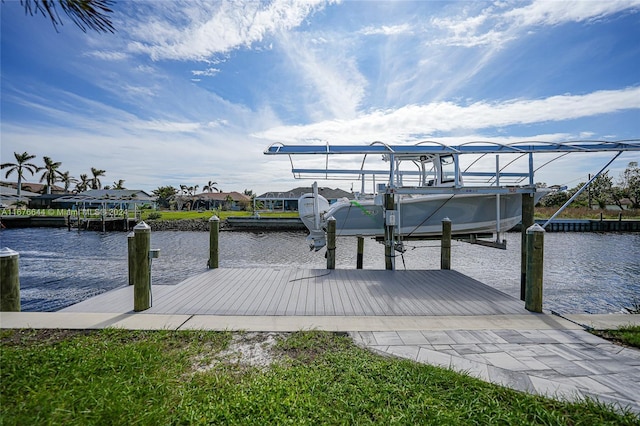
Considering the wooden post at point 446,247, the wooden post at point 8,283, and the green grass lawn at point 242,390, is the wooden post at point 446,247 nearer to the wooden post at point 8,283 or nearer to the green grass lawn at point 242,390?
the green grass lawn at point 242,390

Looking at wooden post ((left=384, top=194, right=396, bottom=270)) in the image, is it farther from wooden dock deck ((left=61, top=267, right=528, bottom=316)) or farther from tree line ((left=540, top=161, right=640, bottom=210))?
tree line ((left=540, top=161, right=640, bottom=210))

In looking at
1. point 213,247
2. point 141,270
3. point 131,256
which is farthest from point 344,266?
point 141,270

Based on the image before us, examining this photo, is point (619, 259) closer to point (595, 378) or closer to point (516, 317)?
point (516, 317)

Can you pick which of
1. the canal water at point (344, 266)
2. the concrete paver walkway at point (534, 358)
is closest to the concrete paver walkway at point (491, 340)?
the concrete paver walkway at point (534, 358)

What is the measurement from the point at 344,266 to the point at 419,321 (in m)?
9.93

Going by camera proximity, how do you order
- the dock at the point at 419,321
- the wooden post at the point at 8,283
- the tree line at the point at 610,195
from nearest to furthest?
the dock at the point at 419,321, the wooden post at the point at 8,283, the tree line at the point at 610,195

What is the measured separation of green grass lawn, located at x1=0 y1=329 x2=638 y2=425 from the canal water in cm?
604

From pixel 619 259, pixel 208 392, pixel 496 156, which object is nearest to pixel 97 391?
pixel 208 392

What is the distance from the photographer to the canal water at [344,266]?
869 centimetres

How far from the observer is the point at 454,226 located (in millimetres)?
9984

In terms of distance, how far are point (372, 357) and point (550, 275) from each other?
12.0 meters

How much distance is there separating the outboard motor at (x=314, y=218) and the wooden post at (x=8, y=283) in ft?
26.8

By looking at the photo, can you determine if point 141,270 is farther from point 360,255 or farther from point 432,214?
point 432,214

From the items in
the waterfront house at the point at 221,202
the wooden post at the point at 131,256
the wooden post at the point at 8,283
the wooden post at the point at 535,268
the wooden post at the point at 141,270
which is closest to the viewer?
the wooden post at the point at 8,283
